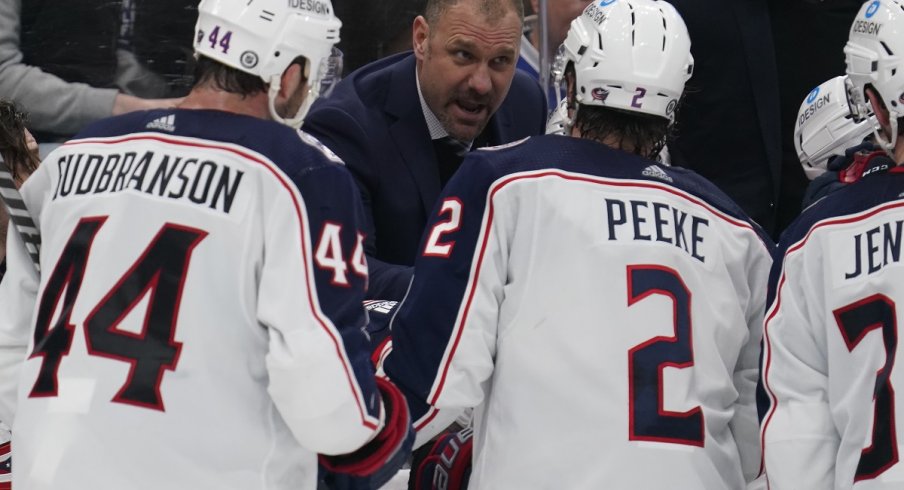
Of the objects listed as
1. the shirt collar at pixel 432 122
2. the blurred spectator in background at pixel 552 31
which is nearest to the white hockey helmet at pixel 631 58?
the shirt collar at pixel 432 122

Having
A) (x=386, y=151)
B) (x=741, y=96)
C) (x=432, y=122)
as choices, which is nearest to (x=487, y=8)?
(x=432, y=122)

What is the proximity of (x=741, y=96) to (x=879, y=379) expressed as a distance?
8.14ft

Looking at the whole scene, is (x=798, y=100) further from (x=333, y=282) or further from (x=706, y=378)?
(x=333, y=282)

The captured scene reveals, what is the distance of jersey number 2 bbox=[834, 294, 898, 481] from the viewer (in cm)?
317

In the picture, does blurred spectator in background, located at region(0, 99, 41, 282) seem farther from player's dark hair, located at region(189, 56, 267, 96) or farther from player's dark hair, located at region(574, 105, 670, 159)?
player's dark hair, located at region(574, 105, 670, 159)

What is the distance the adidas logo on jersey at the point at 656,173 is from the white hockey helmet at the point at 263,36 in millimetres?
825

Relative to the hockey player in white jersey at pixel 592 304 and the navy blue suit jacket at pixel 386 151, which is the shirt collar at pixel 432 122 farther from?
the hockey player in white jersey at pixel 592 304

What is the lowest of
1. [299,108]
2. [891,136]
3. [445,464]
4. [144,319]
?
[445,464]

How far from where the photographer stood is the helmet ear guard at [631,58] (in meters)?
3.50

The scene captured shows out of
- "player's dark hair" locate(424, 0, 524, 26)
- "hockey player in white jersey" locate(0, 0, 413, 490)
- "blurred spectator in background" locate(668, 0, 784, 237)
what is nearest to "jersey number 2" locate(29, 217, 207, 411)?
"hockey player in white jersey" locate(0, 0, 413, 490)

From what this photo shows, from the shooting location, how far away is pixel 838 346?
3.28 m

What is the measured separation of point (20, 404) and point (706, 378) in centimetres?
156

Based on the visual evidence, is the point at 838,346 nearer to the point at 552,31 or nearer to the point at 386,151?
the point at 386,151

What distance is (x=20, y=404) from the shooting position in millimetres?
3178
